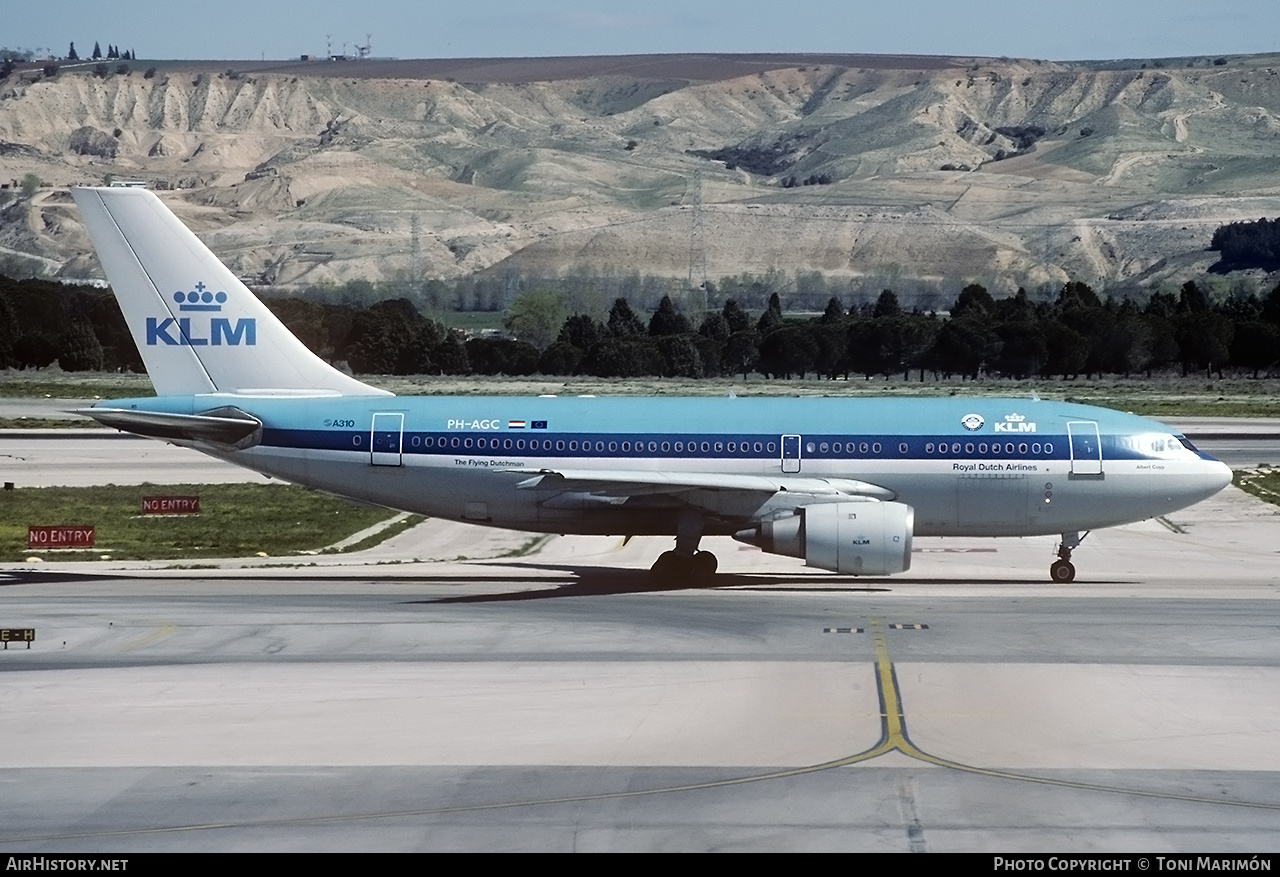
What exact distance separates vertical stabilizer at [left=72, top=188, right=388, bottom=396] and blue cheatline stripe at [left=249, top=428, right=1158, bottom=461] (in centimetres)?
210

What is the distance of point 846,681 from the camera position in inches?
1188

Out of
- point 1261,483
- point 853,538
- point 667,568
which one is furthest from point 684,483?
point 1261,483

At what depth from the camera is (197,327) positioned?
4394 centimetres

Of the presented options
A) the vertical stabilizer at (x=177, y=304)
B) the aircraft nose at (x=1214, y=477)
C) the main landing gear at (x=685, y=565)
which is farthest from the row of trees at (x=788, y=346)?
the vertical stabilizer at (x=177, y=304)

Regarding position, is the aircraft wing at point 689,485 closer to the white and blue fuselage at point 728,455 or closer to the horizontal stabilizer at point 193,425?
the white and blue fuselage at point 728,455

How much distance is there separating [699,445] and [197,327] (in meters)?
13.1

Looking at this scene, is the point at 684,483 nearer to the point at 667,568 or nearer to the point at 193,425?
the point at 667,568

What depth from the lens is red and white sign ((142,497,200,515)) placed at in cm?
5741

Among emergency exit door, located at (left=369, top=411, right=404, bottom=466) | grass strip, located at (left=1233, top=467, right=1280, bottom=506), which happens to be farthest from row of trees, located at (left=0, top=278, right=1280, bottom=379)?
emergency exit door, located at (left=369, top=411, right=404, bottom=466)

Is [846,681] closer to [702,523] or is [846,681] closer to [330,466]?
[702,523]

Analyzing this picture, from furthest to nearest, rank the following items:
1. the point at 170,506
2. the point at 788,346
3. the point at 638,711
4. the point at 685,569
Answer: the point at 788,346
the point at 170,506
the point at 685,569
the point at 638,711

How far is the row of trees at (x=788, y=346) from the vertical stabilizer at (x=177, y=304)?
115 meters

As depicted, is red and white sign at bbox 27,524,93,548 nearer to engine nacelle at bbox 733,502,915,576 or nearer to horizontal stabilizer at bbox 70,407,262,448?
horizontal stabilizer at bbox 70,407,262,448

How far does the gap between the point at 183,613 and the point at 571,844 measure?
790 inches
